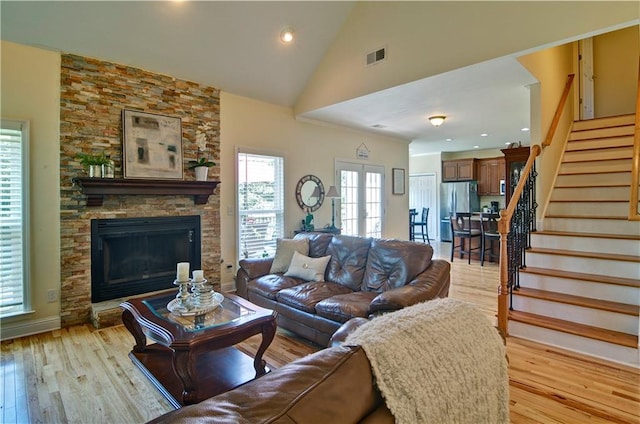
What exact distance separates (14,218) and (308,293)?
9.85 ft

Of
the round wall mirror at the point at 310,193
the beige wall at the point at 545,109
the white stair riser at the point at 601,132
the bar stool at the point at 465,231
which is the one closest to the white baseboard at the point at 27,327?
the round wall mirror at the point at 310,193

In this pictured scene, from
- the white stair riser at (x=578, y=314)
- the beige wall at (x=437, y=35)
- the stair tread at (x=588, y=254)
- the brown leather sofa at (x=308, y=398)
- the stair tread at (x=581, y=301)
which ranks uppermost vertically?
the beige wall at (x=437, y=35)

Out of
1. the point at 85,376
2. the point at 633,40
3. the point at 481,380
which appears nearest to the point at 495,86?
the point at 633,40

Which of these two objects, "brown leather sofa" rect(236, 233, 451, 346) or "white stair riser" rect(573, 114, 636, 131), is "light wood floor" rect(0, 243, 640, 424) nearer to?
"brown leather sofa" rect(236, 233, 451, 346)

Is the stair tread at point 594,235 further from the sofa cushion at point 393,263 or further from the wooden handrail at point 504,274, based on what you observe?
the sofa cushion at point 393,263

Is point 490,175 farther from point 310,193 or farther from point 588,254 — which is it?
point 588,254

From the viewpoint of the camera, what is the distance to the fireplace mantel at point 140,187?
3.54 m

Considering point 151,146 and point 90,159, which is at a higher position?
point 151,146

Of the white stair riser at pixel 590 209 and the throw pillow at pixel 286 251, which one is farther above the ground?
the white stair riser at pixel 590 209

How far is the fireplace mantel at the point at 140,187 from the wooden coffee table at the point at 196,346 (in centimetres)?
152

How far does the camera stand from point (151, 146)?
4098mm

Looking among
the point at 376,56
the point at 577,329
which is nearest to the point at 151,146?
the point at 376,56

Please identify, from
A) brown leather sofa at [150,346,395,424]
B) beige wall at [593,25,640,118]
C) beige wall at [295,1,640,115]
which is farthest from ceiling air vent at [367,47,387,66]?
beige wall at [593,25,640,118]

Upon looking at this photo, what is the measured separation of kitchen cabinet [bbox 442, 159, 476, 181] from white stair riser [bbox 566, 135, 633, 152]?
4.19 m
